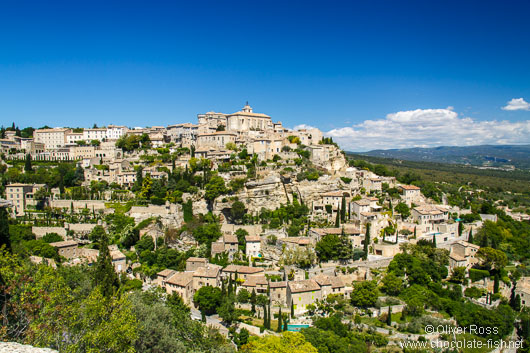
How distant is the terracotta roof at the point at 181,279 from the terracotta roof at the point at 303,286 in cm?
904

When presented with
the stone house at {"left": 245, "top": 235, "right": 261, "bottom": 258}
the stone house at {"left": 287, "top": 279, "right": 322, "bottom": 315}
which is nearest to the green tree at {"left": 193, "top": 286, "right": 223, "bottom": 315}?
the stone house at {"left": 287, "top": 279, "right": 322, "bottom": 315}

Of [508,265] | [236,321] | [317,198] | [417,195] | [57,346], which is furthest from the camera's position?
[417,195]

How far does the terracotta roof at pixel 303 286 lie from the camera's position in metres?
29.1

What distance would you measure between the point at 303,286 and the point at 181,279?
10758 millimetres

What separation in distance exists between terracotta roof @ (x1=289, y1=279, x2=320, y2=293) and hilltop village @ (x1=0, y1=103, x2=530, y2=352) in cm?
16

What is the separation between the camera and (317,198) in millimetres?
44156

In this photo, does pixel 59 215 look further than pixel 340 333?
Yes

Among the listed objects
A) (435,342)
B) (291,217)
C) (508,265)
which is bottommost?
(435,342)

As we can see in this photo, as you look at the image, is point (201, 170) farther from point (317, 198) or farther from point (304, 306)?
point (304, 306)

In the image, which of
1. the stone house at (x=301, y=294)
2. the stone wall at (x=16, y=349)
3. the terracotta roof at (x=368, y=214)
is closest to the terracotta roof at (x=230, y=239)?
the stone house at (x=301, y=294)

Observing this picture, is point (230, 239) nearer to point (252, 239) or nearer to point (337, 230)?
point (252, 239)

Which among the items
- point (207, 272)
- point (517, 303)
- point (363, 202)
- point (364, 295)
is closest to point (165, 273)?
point (207, 272)

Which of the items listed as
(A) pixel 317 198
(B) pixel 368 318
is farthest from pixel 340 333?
(A) pixel 317 198

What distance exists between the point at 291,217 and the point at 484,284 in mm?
→ 19849
